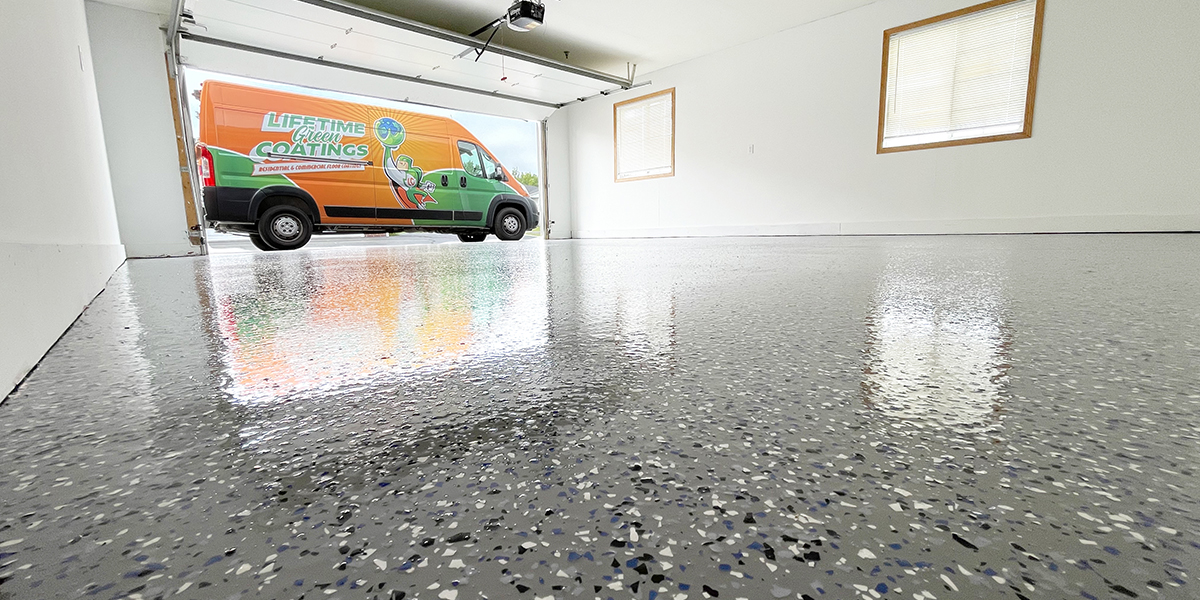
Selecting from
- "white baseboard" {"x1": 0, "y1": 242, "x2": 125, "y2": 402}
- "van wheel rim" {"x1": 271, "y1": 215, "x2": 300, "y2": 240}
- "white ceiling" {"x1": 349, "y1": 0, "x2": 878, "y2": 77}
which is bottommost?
"white baseboard" {"x1": 0, "y1": 242, "x2": 125, "y2": 402}

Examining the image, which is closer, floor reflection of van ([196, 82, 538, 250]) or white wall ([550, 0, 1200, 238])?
white wall ([550, 0, 1200, 238])

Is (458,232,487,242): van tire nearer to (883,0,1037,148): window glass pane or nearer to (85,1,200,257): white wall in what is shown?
(85,1,200,257): white wall

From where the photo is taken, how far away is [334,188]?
19.9 feet

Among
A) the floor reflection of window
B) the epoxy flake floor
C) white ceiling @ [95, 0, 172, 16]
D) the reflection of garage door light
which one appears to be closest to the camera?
the epoxy flake floor

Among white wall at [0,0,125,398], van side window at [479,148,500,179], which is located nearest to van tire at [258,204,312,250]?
van side window at [479,148,500,179]

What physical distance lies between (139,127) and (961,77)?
844 centimetres

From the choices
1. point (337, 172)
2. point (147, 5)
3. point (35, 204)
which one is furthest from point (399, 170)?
point (35, 204)

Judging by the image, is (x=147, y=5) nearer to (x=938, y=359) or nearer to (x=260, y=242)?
(x=260, y=242)

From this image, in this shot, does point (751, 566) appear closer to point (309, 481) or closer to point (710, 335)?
point (309, 481)

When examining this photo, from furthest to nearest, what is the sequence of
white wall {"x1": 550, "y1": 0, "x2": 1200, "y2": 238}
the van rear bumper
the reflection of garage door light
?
the van rear bumper, the reflection of garage door light, white wall {"x1": 550, "y1": 0, "x2": 1200, "y2": 238}

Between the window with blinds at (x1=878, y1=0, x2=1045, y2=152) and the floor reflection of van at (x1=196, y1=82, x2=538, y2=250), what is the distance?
489 cm

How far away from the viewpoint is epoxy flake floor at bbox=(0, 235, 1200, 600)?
0.69 ft

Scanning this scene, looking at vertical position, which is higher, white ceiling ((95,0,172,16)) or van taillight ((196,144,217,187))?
white ceiling ((95,0,172,16))

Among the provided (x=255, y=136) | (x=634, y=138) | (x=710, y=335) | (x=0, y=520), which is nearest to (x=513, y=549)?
(x=0, y=520)
